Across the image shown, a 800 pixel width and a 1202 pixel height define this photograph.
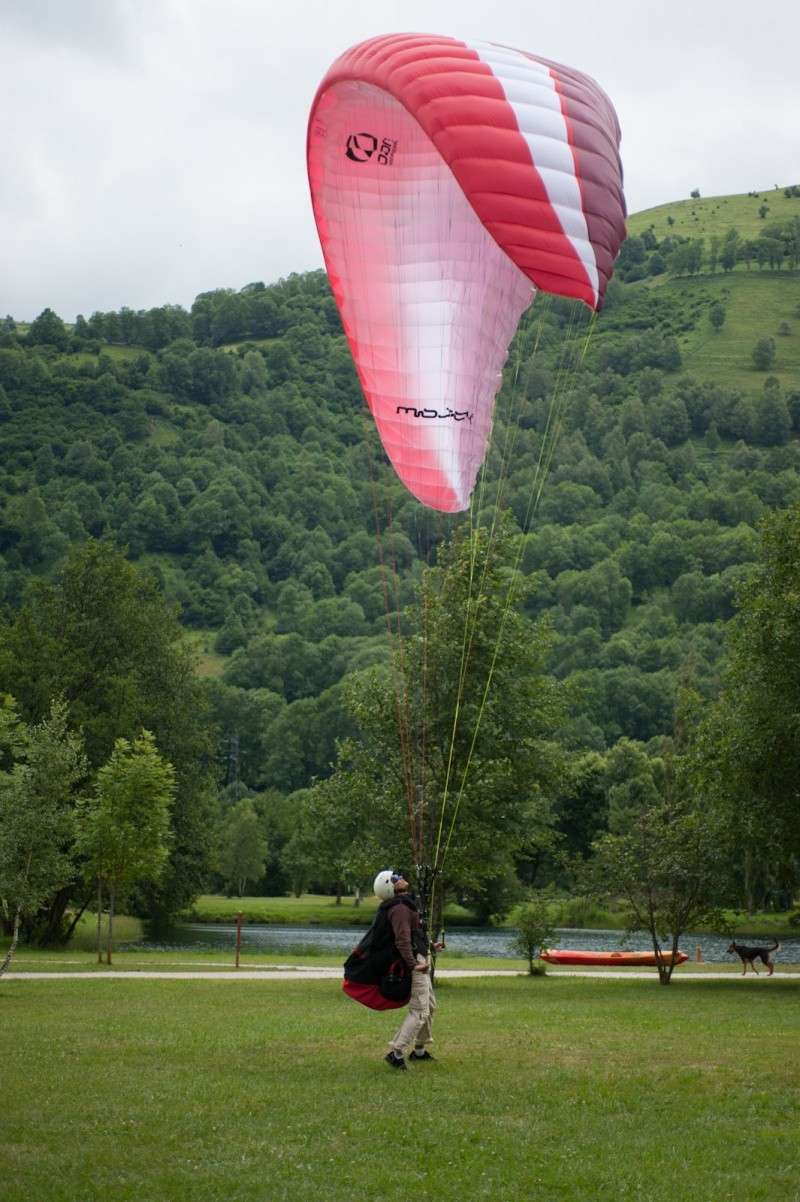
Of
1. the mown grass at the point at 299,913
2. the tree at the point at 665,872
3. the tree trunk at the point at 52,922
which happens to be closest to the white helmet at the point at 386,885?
the tree at the point at 665,872

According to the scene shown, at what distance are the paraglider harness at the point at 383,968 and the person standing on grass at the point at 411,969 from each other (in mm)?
12

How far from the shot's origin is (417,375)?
→ 49.6 ft

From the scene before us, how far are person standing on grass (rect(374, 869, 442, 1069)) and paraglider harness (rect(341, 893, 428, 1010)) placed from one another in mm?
12

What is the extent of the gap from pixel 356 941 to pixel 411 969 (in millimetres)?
37543

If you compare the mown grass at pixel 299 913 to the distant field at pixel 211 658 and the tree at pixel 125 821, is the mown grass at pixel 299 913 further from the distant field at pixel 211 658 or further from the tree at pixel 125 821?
the distant field at pixel 211 658

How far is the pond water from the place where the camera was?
4116 centimetres

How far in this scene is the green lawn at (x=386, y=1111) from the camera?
7.66 metres

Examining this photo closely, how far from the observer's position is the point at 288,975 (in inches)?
1046

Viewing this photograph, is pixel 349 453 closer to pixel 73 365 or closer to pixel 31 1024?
pixel 73 365

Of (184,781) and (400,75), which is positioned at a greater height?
(400,75)

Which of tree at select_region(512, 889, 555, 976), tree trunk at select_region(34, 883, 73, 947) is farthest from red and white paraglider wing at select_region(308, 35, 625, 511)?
tree trunk at select_region(34, 883, 73, 947)

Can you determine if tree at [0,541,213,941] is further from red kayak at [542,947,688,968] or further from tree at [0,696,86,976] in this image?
tree at [0,696,86,976]

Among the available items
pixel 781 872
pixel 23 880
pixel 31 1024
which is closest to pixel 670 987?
pixel 781 872

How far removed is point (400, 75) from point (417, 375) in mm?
3369
